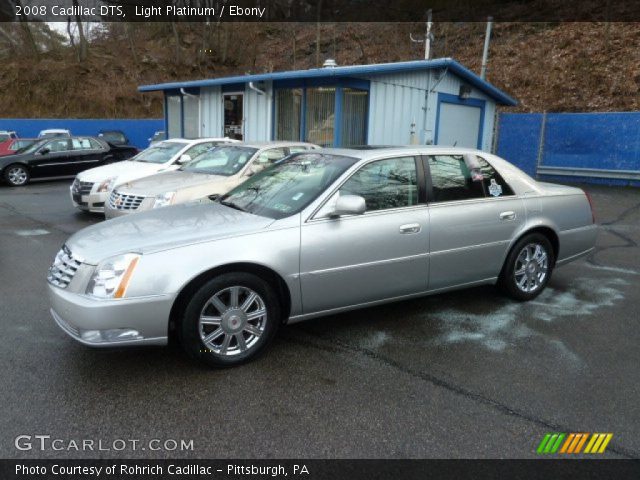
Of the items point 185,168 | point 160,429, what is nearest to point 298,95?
point 185,168

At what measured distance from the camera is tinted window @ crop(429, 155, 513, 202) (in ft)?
15.5

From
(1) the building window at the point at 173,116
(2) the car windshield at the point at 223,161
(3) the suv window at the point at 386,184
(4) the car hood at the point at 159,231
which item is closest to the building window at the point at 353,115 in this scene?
(2) the car windshield at the point at 223,161

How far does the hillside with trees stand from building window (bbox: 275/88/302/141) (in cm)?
1376

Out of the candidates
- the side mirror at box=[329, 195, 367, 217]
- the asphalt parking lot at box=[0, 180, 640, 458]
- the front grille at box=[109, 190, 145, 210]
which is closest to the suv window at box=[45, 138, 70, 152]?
→ the front grille at box=[109, 190, 145, 210]

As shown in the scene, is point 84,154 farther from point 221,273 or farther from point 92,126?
point 92,126

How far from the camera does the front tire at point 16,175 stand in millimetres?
14992

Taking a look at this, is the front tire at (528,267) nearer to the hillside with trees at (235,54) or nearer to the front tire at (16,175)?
the front tire at (16,175)

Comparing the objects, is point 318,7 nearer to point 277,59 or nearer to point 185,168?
point 277,59

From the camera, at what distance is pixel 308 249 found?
393 cm

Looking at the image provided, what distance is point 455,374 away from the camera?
373 cm

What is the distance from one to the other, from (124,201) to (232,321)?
4.72m

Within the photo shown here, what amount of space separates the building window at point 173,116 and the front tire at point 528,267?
14.0 m

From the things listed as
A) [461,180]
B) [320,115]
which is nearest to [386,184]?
[461,180]
